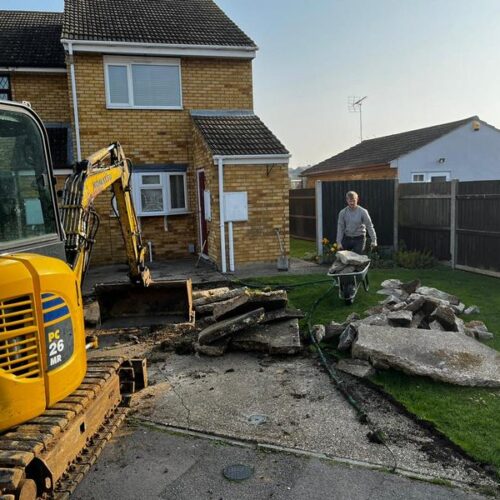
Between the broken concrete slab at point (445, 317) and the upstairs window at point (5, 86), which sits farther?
the upstairs window at point (5, 86)

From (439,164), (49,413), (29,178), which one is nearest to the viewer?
(49,413)

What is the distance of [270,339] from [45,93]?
1131 centimetres

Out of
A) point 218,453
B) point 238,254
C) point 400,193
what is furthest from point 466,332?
point 400,193

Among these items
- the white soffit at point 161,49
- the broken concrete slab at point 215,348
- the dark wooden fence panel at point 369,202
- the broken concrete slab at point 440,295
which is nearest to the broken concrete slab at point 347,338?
the broken concrete slab at point 215,348

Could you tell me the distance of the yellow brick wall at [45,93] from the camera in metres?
14.1

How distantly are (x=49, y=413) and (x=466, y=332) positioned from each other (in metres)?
5.50

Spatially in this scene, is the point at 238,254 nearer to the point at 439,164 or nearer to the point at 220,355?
the point at 220,355

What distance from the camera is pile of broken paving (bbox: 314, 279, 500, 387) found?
5496mm

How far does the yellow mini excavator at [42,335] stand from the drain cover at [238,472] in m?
1.07

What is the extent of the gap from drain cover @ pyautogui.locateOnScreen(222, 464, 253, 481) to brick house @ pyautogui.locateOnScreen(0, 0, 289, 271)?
8527 mm

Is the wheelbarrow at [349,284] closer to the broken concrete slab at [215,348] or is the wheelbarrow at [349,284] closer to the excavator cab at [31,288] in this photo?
the broken concrete slab at [215,348]

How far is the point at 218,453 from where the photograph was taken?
431cm

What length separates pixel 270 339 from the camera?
6746 millimetres

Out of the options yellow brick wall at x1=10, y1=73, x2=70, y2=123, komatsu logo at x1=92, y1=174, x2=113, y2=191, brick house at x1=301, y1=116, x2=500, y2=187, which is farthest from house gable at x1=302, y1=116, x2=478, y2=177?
komatsu logo at x1=92, y1=174, x2=113, y2=191
